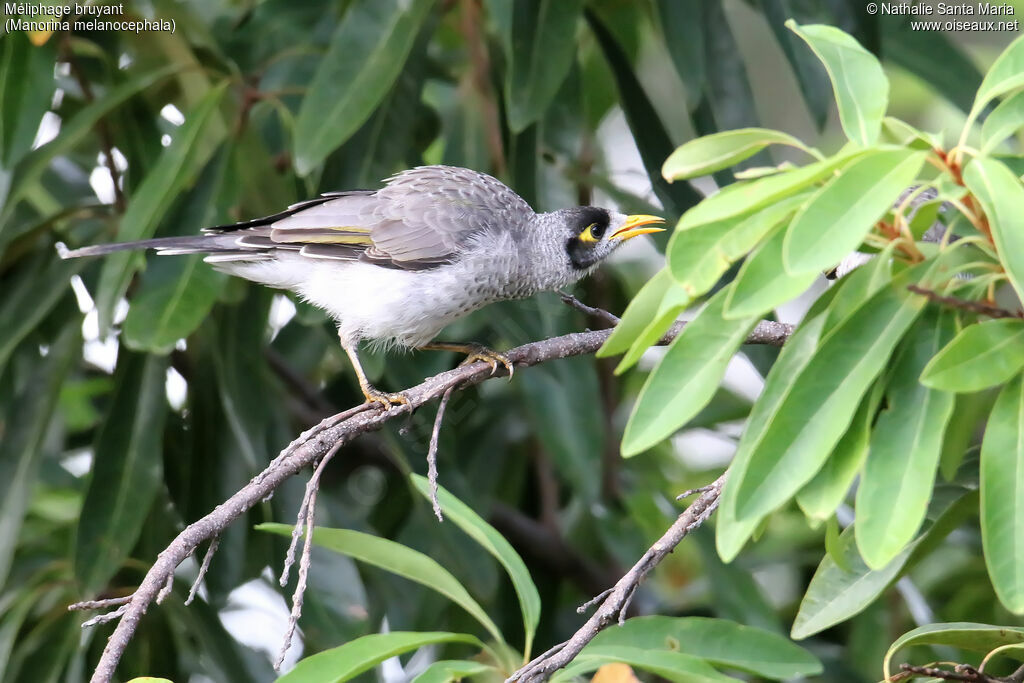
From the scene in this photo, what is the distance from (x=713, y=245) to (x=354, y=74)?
7.66 ft

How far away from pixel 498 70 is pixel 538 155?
0.62 m

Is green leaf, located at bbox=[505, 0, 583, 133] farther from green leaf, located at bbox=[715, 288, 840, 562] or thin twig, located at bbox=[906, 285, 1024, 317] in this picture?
thin twig, located at bbox=[906, 285, 1024, 317]

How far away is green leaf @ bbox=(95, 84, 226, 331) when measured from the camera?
12.0 feet

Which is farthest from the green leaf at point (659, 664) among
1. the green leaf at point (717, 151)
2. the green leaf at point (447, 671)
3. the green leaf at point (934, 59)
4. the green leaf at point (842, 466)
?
the green leaf at point (934, 59)

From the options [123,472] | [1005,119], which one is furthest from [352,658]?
[123,472]

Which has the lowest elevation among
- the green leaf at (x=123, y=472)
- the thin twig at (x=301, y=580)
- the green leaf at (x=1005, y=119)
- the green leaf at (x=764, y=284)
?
the green leaf at (x=123, y=472)

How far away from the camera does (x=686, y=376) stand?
1896mm

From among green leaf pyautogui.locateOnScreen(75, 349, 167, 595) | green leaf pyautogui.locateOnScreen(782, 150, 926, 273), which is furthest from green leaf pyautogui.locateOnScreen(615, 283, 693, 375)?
green leaf pyautogui.locateOnScreen(75, 349, 167, 595)

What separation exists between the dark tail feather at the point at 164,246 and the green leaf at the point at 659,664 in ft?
6.88

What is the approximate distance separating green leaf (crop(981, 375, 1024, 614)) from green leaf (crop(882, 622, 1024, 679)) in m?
0.58

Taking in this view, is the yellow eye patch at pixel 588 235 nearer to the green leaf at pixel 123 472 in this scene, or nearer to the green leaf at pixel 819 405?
the green leaf at pixel 123 472

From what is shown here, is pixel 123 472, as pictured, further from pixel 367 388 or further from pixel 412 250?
pixel 412 250

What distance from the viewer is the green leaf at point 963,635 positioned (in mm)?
2328

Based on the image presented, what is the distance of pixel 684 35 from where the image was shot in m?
4.02
